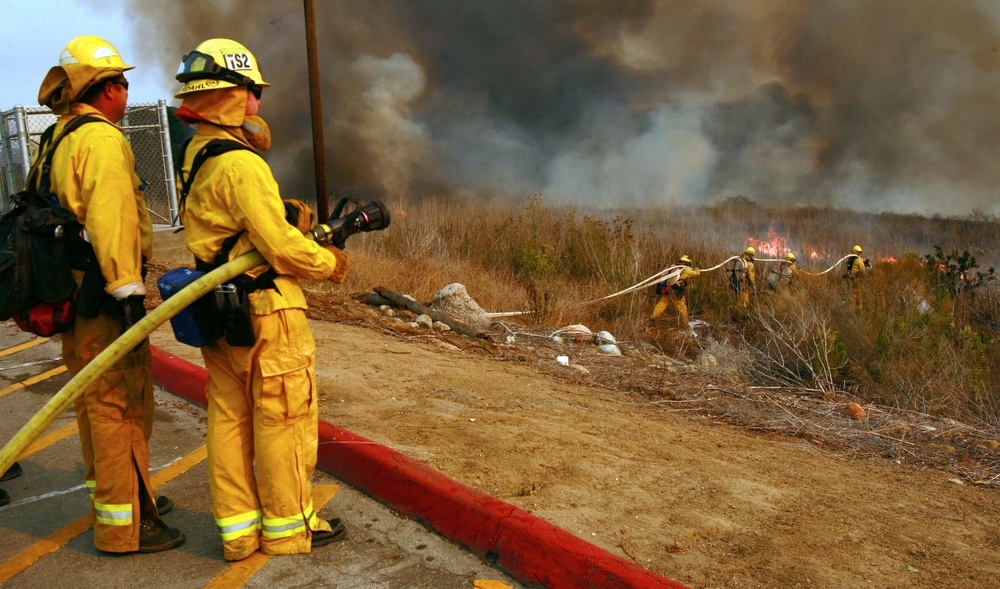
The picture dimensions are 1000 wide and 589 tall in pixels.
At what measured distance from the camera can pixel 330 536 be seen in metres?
2.87

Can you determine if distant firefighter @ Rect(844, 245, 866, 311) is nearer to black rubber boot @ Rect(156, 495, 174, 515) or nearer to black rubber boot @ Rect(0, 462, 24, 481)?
black rubber boot @ Rect(156, 495, 174, 515)

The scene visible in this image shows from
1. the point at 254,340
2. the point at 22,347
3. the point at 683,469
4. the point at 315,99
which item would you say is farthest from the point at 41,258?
the point at 315,99

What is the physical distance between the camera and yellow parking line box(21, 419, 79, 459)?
3938 millimetres

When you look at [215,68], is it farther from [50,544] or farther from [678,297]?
[678,297]

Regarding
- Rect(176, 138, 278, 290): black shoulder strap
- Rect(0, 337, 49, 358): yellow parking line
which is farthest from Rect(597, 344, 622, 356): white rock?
Rect(176, 138, 278, 290): black shoulder strap

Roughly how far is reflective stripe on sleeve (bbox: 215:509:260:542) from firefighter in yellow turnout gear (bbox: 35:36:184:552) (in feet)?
1.03

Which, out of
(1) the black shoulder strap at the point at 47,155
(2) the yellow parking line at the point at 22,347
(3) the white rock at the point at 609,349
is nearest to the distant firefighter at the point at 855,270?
(3) the white rock at the point at 609,349

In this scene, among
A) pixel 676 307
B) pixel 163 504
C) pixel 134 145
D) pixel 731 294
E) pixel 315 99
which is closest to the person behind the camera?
pixel 163 504

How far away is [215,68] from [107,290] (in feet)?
2.74

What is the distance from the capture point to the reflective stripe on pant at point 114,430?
2771mm

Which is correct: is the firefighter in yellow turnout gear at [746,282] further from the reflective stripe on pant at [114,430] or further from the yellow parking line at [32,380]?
the reflective stripe on pant at [114,430]

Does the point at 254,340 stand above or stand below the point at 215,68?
below

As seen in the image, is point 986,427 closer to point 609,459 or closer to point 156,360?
point 609,459

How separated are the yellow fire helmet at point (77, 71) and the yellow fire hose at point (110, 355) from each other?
0.93 meters
